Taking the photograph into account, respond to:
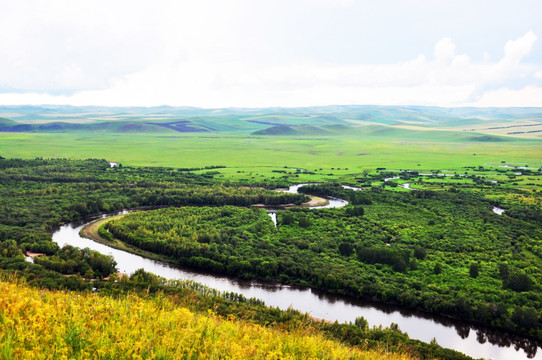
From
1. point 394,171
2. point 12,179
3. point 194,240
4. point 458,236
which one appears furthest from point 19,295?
point 394,171

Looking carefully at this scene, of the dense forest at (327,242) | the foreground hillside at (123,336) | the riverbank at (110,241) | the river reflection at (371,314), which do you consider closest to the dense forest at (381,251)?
the dense forest at (327,242)

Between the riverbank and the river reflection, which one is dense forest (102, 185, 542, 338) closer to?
the riverbank

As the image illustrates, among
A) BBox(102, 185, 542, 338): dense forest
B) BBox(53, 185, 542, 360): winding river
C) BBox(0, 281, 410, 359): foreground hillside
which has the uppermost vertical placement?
BBox(0, 281, 410, 359): foreground hillside

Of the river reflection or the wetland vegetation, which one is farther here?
the wetland vegetation

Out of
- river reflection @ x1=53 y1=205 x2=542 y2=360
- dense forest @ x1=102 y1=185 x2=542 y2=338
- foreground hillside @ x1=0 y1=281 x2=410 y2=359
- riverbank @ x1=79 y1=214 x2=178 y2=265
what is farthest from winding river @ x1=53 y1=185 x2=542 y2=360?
foreground hillside @ x1=0 y1=281 x2=410 y2=359

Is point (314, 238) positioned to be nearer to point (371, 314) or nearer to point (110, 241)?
point (371, 314)

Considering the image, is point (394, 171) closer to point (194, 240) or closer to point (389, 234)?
point (389, 234)

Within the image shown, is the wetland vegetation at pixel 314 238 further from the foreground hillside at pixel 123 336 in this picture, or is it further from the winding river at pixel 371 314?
the winding river at pixel 371 314
